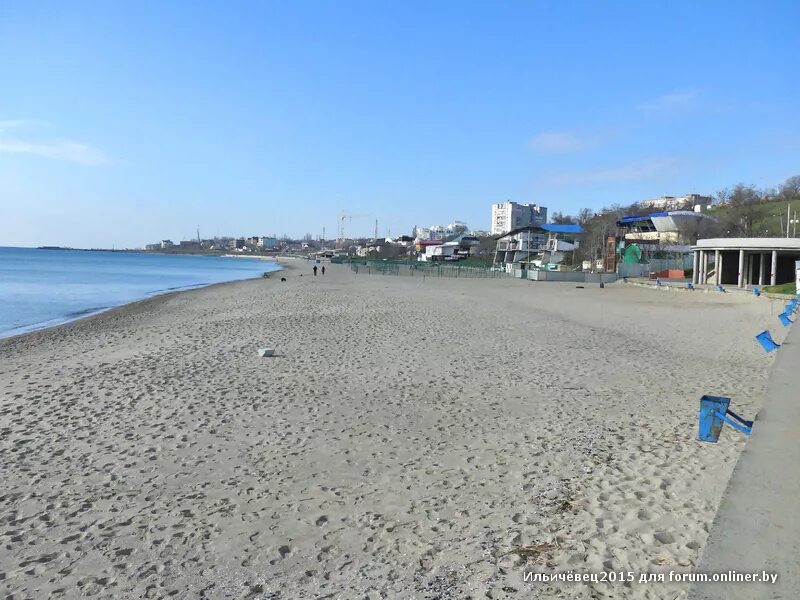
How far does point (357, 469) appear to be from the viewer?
655 centimetres

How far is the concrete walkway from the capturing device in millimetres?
2977

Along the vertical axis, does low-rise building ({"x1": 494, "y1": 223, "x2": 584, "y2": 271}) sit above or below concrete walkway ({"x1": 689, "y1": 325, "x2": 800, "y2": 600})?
above

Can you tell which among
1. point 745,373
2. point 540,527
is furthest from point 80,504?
point 745,373

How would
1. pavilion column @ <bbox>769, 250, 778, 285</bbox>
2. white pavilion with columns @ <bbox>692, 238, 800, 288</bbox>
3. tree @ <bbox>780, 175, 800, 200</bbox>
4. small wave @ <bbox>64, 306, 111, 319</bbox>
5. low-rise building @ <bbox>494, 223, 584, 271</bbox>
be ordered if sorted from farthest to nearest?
tree @ <bbox>780, 175, 800, 200</bbox>, low-rise building @ <bbox>494, 223, 584, 271</bbox>, white pavilion with columns @ <bbox>692, 238, 800, 288</bbox>, pavilion column @ <bbox>769, 250, 778, 285</bbox>, small wave @ <bbox>64, 306, 111, 319</bbox>

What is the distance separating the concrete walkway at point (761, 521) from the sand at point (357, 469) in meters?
0.68

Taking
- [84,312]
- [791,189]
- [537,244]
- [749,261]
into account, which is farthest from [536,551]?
[791,189]

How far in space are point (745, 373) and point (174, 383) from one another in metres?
11.7

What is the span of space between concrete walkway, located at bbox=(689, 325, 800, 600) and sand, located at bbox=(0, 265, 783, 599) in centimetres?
68

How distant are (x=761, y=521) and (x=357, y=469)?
160 inches

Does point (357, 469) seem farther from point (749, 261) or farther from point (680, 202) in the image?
point (680, 202)

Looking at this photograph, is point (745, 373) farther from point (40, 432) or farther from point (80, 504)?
point (40, 432)

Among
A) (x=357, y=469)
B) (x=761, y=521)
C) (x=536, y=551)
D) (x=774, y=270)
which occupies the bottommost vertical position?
(x=357, y=469)

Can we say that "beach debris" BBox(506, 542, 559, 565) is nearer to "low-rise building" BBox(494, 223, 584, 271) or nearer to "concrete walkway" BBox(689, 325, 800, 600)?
"concrete walkway" BBox(689, 325, 800, 600)

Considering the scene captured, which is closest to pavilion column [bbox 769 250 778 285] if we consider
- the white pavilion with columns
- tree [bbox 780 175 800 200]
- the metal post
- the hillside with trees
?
the white pavilion with columns
